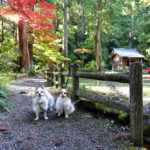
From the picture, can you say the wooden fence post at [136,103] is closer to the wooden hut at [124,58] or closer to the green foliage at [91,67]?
the green foliage at [91,67]

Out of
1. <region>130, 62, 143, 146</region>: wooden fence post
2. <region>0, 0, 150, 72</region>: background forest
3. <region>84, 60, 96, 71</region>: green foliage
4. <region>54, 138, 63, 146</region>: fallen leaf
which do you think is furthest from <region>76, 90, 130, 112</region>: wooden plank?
<region>84, 60, 96, 71</region>: green foliage

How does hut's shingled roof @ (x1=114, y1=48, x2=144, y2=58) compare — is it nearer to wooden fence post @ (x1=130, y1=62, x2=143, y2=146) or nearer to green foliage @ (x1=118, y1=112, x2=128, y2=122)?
green foliage @ (x1=118, y1=112, x2=128, y2=122)

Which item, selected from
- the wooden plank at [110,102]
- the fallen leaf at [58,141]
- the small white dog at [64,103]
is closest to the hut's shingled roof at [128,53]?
the wooden plank at [110,102]

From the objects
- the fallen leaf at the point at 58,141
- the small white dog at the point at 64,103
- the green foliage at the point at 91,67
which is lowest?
the fallen leaf at the point at 58,141

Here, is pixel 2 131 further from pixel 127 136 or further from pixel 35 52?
pixel 35 52

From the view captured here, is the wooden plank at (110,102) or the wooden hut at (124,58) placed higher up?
the wooden hut at (124,58)

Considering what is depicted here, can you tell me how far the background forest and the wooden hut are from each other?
1.89 metres

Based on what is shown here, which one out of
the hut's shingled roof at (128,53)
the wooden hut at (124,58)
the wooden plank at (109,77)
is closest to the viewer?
the wooden plank at (109,77)

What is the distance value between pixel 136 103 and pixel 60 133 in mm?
1513

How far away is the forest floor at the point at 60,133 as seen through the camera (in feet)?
8.07

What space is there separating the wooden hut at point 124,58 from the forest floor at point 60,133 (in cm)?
2057

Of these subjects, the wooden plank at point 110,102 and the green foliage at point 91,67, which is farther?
the green foliage at point 91,67

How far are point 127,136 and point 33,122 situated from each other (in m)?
2.01

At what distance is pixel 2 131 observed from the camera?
272 cm
